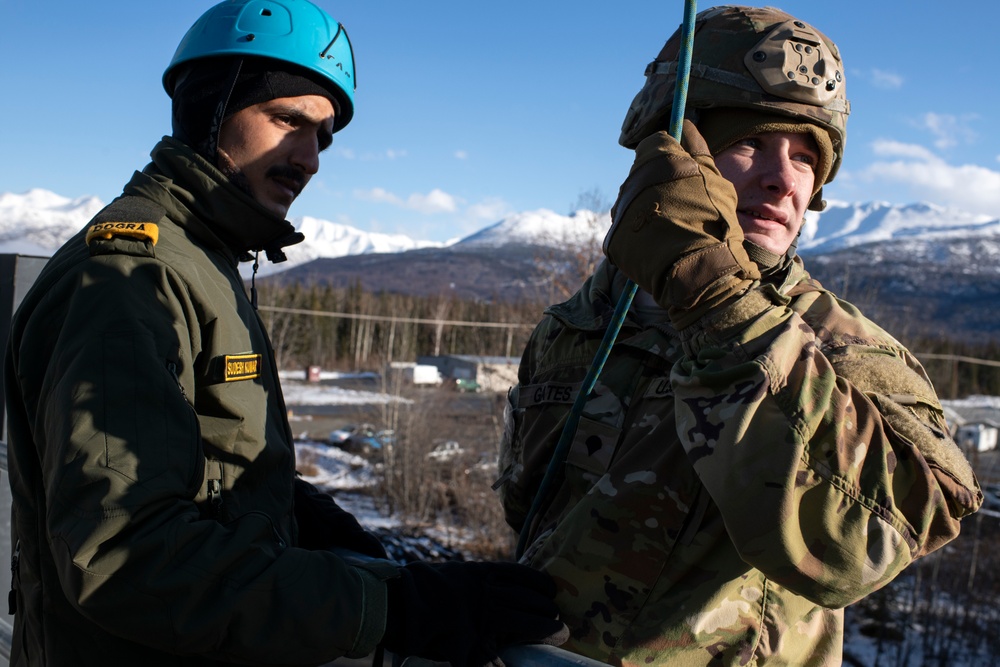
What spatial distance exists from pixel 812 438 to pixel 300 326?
75151mm

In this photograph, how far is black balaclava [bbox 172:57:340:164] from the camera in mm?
2131

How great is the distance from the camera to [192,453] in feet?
5.26

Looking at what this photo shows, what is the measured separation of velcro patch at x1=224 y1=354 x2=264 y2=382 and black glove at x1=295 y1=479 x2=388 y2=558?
604 mm

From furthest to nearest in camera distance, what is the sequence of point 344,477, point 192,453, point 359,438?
point 359,438 → point 344,477 → point 192,453

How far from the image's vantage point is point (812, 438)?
1.37 metres

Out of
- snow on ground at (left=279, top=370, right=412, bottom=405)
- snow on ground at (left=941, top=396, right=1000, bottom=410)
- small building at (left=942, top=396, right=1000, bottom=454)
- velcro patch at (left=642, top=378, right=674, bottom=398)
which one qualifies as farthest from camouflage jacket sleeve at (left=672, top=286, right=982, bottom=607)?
snow on ground at (left=279, top=370, right=412, bottom=405)

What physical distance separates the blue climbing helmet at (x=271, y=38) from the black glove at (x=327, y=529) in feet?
4.18

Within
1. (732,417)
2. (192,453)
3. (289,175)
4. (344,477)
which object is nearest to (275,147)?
(289,175)

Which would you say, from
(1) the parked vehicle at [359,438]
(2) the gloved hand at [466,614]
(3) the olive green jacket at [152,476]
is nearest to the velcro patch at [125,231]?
(3) the olive green jacket at [152,476]

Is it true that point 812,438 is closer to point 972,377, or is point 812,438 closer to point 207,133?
point 207,133

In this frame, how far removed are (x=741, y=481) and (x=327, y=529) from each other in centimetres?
141

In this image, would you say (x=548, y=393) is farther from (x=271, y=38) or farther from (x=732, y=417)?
(x=271, y=38)

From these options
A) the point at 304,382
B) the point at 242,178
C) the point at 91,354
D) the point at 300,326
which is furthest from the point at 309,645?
the point at 300,326

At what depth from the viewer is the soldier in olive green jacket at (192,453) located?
58.1 inches
